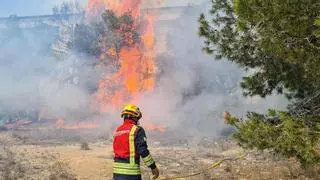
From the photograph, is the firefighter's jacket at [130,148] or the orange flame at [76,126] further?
the orange flame at [76,126]

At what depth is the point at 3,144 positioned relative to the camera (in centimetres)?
2058

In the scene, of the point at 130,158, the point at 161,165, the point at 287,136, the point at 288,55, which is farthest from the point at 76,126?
the point at 288,55

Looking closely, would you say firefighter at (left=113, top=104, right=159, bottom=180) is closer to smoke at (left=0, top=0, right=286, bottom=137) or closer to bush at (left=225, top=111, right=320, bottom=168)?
bush at (left=225, top=111, right=320, bottom=168)

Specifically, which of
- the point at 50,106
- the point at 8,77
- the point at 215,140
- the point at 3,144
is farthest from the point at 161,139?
the point at 8,77

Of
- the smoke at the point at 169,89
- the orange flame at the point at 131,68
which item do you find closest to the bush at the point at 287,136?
the smoke at the point at 169,89

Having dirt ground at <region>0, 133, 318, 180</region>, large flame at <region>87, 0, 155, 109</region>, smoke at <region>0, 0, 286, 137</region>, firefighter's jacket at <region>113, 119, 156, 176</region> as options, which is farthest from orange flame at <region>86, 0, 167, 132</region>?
firefighter's jacket at <region>113, 119, 156, 176</region>

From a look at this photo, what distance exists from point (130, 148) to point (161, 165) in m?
7.40

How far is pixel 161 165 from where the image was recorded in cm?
1364

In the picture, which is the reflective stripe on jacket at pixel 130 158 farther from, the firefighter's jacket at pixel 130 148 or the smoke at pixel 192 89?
the smoke at pixel 192 89

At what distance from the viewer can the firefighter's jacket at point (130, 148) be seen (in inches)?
249

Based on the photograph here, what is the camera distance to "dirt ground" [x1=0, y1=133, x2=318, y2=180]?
11359 millimetres

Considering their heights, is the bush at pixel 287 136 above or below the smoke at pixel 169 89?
below

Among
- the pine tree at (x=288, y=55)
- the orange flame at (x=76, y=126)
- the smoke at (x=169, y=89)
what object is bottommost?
the pine tree at (x=288, y=55)

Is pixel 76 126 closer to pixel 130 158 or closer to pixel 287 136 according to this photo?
pixel 130 158
